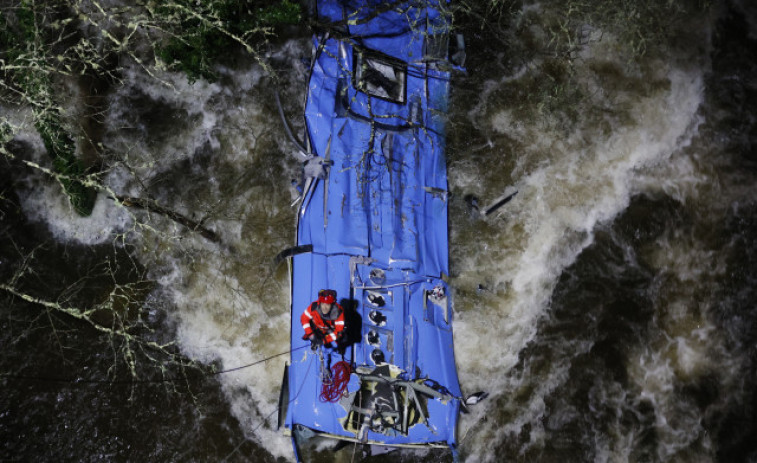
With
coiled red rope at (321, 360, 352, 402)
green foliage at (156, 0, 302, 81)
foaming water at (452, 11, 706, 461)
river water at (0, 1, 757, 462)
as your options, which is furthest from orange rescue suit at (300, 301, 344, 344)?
green foliage at (156, 0, 302, 81)

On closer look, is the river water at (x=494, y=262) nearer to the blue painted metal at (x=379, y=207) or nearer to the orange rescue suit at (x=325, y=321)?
the blue painted metal at (x=379, y=207)

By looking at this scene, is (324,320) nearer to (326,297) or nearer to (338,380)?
(326,297)

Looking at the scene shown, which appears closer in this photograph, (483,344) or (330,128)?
(330,128)

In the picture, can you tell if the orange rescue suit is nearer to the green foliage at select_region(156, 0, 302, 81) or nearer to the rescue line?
the rescue line

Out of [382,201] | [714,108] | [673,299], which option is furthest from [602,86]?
[382,201]

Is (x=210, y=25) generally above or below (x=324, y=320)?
above

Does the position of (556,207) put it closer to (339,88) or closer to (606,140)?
(606,140)

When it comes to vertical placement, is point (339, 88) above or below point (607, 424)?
above

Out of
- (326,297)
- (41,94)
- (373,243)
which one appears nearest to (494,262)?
(373,243)
